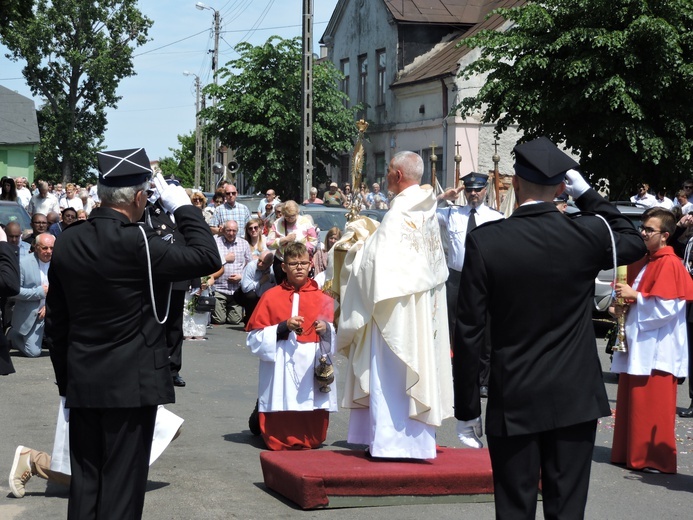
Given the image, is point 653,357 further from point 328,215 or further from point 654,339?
point 328,215

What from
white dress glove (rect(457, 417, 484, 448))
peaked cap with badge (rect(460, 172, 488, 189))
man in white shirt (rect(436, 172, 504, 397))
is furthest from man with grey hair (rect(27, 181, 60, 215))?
white dress glove (rect(457, 417, 484, 448))

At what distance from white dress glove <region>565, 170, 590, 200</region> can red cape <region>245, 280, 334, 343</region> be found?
3.76 metres

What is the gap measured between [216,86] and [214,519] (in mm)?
31028

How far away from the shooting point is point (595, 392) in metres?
4.99

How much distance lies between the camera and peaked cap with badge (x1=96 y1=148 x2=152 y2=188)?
16.6 feet

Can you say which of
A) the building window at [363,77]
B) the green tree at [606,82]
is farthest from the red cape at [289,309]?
the building window at [363,77]

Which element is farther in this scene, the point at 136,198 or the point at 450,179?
the point at 450,179

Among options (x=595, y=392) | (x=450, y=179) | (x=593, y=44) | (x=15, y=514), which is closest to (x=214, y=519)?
(x=15, y=514)

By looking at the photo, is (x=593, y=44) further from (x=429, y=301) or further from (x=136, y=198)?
(x=136, y=198)

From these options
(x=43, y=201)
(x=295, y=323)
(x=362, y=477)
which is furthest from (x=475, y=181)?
(x=43, y=201)

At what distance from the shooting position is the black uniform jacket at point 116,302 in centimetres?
502

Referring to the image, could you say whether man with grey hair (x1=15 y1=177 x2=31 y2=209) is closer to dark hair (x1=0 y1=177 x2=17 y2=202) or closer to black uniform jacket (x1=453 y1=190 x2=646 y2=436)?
dark hair (x1=0 y1=177 x2=17 y2=202)

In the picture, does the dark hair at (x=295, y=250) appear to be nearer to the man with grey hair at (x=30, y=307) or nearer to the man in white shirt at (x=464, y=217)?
the man in white shirt at (x=464, y=217)

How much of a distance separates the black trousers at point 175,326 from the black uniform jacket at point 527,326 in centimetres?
573
